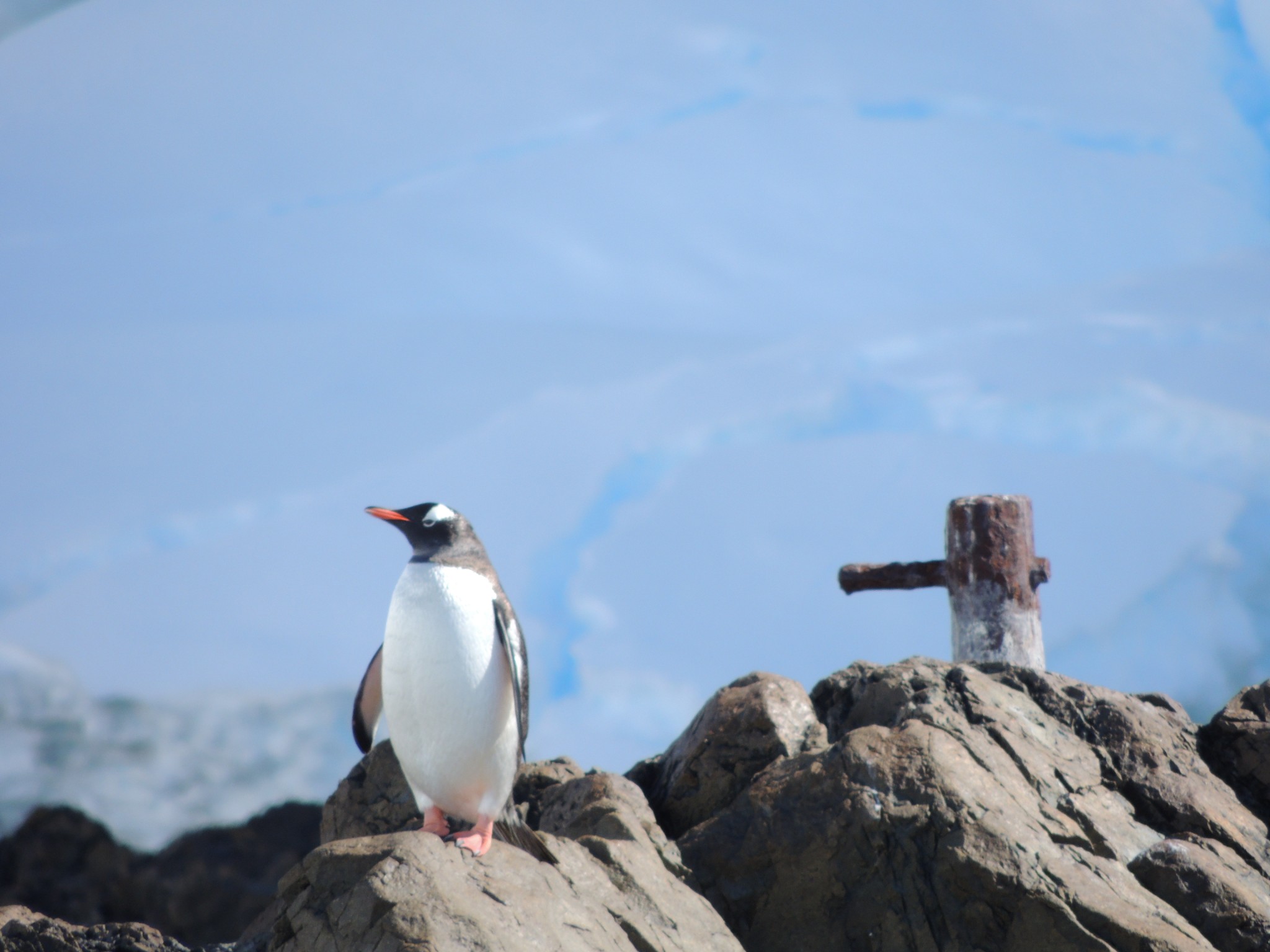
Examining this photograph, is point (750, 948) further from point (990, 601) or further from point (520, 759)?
point (990, 601)

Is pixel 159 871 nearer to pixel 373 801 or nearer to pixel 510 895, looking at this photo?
pixel 373 801

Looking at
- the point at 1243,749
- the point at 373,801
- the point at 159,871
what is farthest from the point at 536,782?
the point at 159,871

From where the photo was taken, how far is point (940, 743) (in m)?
3.33

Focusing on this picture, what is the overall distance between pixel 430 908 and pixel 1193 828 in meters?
2.77

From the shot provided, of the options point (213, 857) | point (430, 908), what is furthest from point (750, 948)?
point (213, 857)

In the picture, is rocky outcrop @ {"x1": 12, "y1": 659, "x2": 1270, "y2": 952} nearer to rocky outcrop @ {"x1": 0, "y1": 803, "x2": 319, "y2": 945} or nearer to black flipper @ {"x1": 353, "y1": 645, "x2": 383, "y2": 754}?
black flipper @ {"x1": 353, "y1": 645, "x2": 383, "y2": 754}

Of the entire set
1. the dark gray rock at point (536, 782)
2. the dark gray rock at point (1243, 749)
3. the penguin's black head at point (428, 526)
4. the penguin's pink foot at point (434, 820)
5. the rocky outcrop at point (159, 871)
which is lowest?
the rocky outcrop at point (159, 871)

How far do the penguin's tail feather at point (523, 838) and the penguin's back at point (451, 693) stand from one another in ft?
0.19

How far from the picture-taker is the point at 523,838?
9.21 ft

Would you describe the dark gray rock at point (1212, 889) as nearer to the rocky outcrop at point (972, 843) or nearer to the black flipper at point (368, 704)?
the rocky outcrop at point (972, 843)

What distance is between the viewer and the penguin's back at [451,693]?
3.00 m

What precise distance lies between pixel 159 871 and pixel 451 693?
951 centimetres

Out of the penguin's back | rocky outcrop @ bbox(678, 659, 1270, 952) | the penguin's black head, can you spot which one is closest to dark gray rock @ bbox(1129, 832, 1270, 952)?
rocky outcrop @ bbox(678, 659, 1270, 952)

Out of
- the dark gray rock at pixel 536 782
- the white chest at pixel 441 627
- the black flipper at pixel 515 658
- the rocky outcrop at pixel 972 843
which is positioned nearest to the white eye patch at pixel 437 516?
the white chest at pixel 441 627
